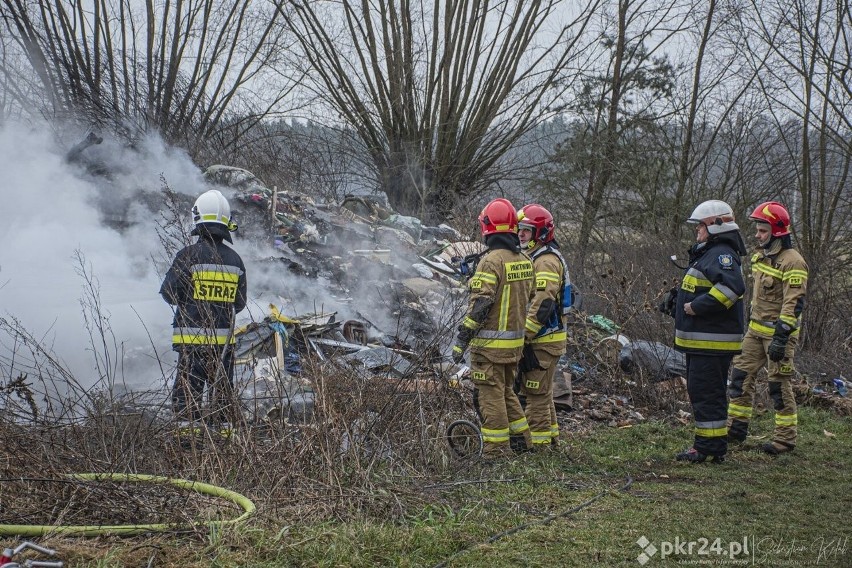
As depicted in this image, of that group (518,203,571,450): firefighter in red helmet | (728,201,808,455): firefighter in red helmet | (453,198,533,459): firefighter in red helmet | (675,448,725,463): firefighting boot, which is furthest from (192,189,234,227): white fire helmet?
(728,201,808,455): firefighter in red helmet

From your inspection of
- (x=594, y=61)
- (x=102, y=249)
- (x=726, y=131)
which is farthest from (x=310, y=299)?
(x=594, y=61)

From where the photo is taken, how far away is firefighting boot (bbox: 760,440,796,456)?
21.2 feet

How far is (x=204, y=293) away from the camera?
6.11m

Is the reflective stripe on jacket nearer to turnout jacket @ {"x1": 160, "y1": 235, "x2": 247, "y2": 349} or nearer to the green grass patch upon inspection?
the green grass patch

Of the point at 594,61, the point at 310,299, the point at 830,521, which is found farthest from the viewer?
the point at 594,61

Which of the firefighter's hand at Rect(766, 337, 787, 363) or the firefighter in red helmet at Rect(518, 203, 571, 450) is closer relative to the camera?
the firefighter in red helmet at Rect(518, 203, 571, 450)

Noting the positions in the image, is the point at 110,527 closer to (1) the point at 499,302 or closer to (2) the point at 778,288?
(1) the point at 499,302

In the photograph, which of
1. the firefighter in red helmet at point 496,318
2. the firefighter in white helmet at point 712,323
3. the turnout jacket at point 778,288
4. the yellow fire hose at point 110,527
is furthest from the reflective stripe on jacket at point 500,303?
the yellow fire hose at point 110,527

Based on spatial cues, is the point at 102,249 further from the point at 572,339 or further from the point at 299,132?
the point at 299,132

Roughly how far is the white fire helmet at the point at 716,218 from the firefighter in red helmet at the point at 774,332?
97cm

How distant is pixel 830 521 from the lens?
Answer: 173 inches

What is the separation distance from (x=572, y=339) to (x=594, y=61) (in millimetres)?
10653

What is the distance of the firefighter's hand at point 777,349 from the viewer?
6355 mm

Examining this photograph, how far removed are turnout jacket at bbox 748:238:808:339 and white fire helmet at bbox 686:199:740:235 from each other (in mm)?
982
